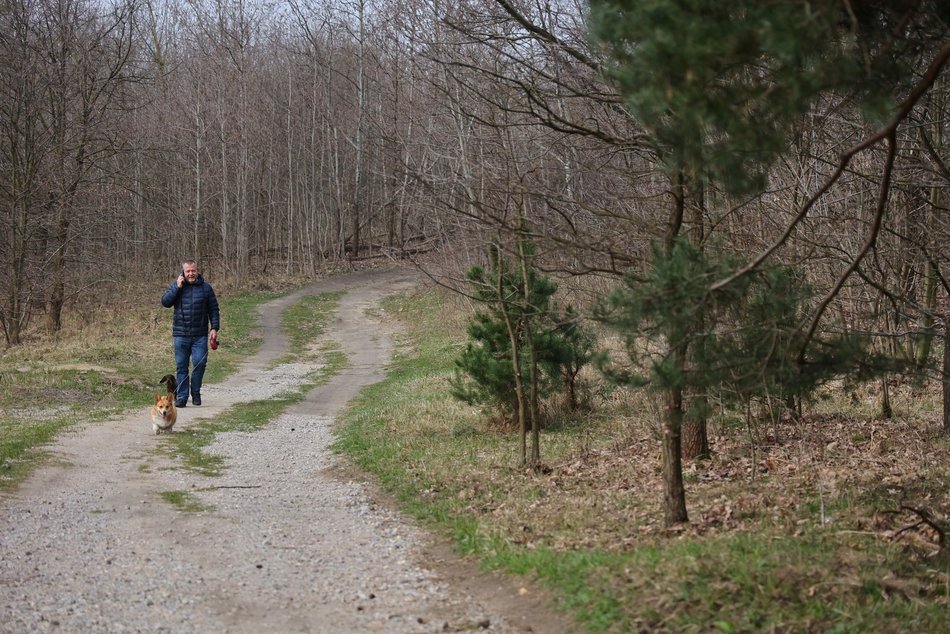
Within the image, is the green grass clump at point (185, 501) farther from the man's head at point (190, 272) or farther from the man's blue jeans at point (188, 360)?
the man's head at point (190, 272)

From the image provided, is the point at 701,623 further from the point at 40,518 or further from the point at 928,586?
the point at 40,518

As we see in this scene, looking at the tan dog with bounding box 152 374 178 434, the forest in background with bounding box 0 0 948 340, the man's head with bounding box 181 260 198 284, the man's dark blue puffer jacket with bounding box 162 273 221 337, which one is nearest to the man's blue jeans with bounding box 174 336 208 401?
the man's dark blue puffer jacket with bounding box 162 273 221 337

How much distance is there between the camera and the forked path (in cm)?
559

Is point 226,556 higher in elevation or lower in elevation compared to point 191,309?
lower

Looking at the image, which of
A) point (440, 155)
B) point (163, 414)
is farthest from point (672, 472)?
point (163, 414)

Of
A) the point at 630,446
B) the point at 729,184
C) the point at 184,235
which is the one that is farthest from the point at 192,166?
the point at 729,184

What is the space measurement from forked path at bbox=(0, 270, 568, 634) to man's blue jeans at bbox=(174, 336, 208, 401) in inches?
145

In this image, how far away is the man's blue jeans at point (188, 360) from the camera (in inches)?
623

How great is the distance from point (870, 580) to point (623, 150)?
14.2 ft

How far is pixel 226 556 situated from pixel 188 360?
9.54m

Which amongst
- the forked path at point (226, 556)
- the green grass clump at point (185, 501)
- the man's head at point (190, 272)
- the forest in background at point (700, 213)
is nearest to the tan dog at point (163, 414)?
the forked path at point (226, 556)

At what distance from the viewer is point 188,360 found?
16.0m

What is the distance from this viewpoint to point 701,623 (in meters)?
5.04

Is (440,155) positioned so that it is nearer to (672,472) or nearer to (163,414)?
(672,472)
